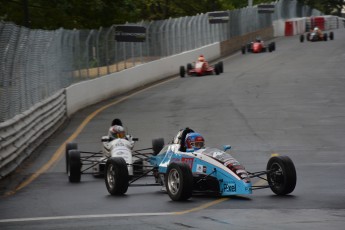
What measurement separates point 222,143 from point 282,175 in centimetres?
987

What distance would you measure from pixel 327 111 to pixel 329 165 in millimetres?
11886

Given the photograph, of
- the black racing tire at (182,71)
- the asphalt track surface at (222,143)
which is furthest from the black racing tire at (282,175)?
the black racing tire at (182,71)

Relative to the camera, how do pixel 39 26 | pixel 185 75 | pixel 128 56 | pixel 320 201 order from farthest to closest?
pixel 39 26
pixel 185 75
pixel 128 56
pixel 320 201

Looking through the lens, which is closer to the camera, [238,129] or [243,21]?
[238,129]

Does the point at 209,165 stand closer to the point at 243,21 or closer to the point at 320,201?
the point at 320,201

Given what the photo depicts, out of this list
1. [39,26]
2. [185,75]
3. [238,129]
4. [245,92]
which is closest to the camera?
[238,129]

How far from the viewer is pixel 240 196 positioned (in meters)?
15.9

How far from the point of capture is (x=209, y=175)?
50.8 feet

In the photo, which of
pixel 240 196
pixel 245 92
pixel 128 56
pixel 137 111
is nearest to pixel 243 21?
pixel 128 56

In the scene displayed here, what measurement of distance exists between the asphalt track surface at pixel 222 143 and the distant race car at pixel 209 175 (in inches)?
7.8

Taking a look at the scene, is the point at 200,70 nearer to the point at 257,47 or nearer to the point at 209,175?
the point at 257,47

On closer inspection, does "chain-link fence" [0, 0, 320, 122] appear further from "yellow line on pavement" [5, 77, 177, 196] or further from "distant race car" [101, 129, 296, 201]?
"distant race car" [101, 129, 296, 201]

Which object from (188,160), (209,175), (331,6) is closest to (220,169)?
(209,175)

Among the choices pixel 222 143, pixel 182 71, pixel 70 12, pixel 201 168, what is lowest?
pixel 222 143
